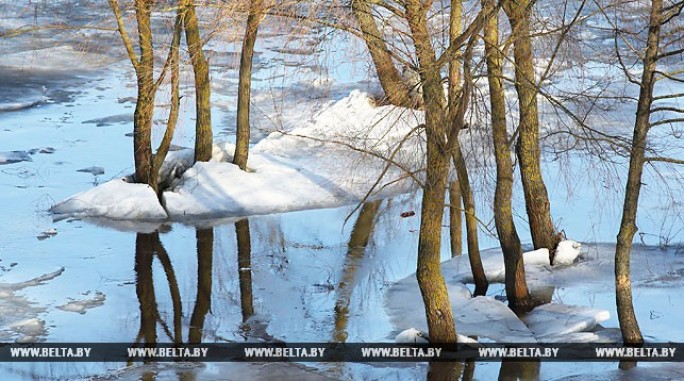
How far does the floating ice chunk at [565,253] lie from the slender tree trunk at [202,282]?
14.5 feet

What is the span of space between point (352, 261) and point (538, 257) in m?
2.40

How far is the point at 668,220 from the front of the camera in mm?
14383

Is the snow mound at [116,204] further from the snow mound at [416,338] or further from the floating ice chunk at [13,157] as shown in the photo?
the snow mound at [416,338]

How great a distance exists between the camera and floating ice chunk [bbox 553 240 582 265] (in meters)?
12.7

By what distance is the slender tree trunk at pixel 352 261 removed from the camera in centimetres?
1092

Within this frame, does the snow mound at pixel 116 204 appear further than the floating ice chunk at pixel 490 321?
Yes

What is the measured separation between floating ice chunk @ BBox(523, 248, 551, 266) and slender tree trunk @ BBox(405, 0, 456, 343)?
127 inches

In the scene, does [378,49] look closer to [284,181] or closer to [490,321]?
[490,321]

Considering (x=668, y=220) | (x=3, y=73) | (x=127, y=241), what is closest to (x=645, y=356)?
(x=668, y=220)

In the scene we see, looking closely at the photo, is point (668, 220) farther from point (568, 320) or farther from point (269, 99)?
point (269, 99)

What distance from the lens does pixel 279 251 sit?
1347cm

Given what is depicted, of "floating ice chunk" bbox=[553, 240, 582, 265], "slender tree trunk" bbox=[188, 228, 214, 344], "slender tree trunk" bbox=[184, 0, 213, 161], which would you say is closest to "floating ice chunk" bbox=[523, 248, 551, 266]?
"floating ice chunk" bbox=[553, 240, 582, 265]

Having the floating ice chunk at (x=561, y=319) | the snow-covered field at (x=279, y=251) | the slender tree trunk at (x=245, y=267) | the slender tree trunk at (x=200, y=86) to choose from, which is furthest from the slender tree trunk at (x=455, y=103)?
the slender tree trunk at (x=200, y=86)

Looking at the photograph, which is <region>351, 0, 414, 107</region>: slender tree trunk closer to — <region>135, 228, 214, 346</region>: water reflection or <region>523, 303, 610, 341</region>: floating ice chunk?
<region>523, 303, 610, 341</region>: floating ice chunk
